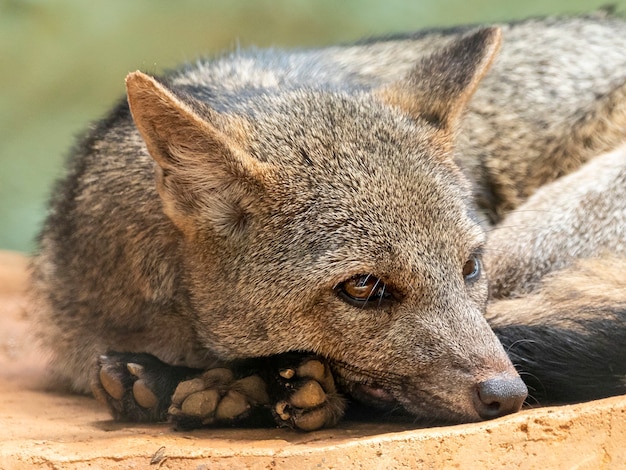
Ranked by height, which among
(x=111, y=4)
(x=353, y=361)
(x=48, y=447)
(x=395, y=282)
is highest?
(x=111, y=4)

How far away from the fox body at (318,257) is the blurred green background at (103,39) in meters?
6.45

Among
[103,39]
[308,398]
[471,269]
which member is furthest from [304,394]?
[103,39]

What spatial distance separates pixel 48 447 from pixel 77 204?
184 cm

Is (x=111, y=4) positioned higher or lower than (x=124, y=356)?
higher

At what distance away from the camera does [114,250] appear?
4859 millimetres

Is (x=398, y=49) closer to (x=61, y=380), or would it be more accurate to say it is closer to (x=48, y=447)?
(x=61, y=380)

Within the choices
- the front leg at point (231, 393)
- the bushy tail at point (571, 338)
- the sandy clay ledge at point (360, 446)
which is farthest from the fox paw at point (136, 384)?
the bushy tail at point (571, 338)

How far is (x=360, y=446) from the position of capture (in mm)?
3426

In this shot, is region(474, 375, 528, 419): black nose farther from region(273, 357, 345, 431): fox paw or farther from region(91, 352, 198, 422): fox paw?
region(91, 352, 198, 422): fox paw

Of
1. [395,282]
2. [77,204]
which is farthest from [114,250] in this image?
[395,282]

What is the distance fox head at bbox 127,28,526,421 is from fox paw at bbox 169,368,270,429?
0.64 feet

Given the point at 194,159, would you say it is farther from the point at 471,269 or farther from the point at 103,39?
the point at 103,39

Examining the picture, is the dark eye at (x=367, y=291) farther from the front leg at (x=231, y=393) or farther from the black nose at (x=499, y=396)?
the black nose at (x=499, y=396)

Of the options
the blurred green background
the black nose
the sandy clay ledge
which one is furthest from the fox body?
the blurred green background
